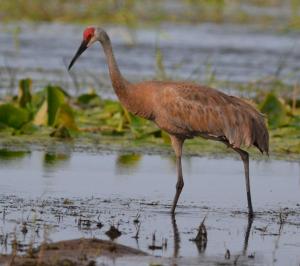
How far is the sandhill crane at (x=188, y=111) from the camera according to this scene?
10000 mm

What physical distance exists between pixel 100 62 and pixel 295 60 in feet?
13.1

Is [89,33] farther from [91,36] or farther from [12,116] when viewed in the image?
[12,116]

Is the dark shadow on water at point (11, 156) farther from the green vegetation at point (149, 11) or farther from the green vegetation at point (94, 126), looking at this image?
the green vegetation at point (149, 11)

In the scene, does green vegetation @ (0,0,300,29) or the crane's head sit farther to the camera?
green vegetation @ (0,0,300,29)

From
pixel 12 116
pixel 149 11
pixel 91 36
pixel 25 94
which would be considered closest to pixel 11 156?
pixel 12 116

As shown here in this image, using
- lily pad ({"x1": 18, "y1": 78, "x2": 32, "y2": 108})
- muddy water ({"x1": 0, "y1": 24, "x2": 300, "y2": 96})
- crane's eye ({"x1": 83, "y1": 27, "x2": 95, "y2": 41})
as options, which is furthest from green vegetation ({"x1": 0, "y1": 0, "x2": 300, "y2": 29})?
crane's eye ({"x1": 83, "y1": 27, "x2": 95, "y2": 41})

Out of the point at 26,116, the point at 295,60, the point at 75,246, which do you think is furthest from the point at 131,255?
the point at 295,60

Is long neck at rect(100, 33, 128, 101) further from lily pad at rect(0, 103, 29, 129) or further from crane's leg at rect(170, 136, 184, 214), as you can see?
lily pad at rect(0, 103, 29, 129)

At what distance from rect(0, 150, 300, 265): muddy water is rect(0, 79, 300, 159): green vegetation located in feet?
Result: 1.66

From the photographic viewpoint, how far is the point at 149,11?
28344 mm

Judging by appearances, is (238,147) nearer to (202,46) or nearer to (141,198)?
(141,198)

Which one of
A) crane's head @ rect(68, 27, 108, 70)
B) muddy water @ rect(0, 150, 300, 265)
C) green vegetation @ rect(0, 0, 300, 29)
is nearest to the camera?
muddy water @ rect(0, 150, 300, 265)

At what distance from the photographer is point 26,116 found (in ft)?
42.3

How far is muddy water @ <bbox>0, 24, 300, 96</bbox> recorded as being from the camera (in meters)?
18.7
